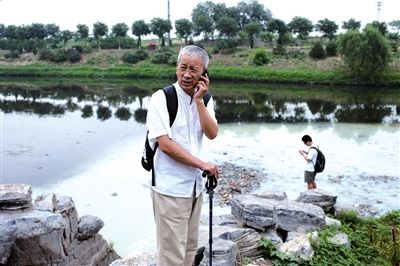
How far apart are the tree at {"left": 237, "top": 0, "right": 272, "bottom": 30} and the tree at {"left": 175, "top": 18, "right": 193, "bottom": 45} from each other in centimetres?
1613

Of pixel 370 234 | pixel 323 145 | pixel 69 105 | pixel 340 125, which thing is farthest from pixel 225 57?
pixel 370 234

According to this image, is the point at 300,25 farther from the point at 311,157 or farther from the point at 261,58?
the point at 311,157

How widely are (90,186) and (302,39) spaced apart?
185 feet


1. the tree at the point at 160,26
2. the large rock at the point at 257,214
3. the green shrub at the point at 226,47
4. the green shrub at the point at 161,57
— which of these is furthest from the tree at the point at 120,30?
the large rock at the point at 257,214

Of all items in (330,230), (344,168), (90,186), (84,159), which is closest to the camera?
(330,230)

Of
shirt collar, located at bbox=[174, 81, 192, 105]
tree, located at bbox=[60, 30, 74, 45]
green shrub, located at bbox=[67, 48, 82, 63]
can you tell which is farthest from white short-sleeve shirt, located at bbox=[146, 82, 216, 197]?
tree, located at bbox=[60, 30, 74, 45]

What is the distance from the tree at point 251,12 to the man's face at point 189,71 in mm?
78255

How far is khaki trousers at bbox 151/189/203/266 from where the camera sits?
3260 mm

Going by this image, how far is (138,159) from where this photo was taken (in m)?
15.8

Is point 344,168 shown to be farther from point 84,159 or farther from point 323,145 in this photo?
point 84,159

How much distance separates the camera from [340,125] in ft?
72.6

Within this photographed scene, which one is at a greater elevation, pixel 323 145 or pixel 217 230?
pixel 217 230

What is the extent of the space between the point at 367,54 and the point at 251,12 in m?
41.1

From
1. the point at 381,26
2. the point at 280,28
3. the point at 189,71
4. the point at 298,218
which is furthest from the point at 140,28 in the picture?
the point at 189,71
